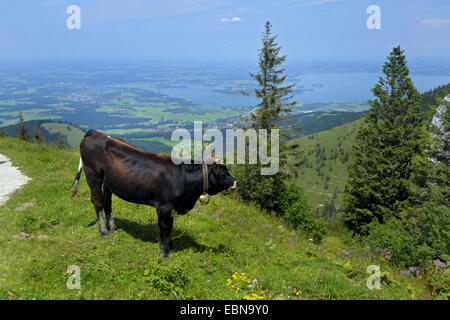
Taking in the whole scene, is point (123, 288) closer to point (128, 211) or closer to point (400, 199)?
point (128, 211)

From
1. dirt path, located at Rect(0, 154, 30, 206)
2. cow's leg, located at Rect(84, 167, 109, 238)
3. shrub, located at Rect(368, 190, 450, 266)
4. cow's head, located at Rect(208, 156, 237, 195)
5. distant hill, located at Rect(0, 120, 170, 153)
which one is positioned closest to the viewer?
cow's head, located at Rect(208, 156, 237, 195)

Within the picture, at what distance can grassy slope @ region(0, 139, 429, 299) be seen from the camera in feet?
19.8

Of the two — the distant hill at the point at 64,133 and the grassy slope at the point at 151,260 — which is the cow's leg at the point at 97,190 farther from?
the distant hill at the point at 64,133

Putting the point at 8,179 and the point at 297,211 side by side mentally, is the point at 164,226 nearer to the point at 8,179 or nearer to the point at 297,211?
the point at 8,179

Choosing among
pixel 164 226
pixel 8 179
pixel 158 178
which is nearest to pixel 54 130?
pixel 8 179

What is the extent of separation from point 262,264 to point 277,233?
4.17 m

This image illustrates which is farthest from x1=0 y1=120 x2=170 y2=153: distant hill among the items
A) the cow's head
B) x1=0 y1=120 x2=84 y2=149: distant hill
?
the cow's head

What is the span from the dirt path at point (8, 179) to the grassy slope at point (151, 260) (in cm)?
51

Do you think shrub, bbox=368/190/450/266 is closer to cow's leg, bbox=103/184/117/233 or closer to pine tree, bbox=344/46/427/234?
pine tree, bbox=344/46/427/234

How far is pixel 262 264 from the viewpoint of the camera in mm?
8320

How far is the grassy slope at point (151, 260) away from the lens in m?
6.04

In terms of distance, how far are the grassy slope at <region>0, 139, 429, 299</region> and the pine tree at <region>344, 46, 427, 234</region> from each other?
30097mm

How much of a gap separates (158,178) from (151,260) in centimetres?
218
